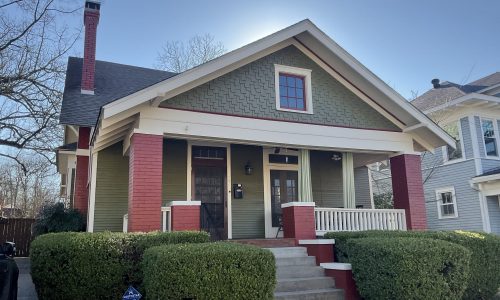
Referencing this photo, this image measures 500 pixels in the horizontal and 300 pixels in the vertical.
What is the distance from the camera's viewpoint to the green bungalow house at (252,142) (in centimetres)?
910

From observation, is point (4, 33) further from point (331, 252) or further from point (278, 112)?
point (331, 252)

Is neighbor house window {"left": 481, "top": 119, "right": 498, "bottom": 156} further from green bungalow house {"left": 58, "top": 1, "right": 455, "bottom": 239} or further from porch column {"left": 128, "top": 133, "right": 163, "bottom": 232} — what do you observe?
porch column {"left": 128, "top": 133, "right": 163, "bottom": 232}

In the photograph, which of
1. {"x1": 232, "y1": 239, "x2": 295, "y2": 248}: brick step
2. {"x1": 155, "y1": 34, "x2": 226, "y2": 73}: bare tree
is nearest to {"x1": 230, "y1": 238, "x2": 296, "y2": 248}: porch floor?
{"x1": 232, "y1": 239, "x2": 295, "y2": 248}: brick step

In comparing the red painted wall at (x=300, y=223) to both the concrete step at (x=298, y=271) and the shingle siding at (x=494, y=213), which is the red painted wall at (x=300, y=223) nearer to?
the concrete step at (x=298, y=271)

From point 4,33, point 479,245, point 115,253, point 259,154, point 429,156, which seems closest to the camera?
point 115,253

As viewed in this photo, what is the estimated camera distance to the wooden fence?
1530 centimetres

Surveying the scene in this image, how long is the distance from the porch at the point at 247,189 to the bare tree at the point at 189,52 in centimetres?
1837

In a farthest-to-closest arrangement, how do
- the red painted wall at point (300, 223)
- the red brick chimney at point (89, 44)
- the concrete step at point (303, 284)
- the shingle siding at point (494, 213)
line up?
the shingle siding at point (494, 213)
the red brick chimney at point (89, 44)
the red painted wall at point (300, 223)
the concrete step at point (303, 284)

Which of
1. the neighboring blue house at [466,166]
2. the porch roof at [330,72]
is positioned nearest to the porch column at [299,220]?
the porch roof at [330,72]

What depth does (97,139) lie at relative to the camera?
32.3ft

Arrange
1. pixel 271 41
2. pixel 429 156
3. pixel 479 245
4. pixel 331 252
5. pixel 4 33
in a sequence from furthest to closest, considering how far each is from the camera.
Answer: pixel 429 156, pixel 4 33, pixel 271 41, pixel 331 252, pixel 479 245

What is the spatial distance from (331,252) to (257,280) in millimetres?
3768

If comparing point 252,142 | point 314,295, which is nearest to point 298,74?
point 252,142

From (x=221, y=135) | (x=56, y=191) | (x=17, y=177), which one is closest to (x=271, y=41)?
(x=221, y=135)
